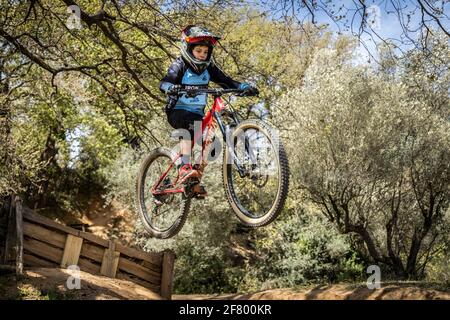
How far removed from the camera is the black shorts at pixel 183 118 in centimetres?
605

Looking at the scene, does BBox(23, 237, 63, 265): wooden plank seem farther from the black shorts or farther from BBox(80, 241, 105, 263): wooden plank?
the black shorts

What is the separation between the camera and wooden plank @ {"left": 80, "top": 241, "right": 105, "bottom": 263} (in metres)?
13.5

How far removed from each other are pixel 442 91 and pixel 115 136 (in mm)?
16178

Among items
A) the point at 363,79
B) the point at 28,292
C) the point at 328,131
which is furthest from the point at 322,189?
the point at 28,292

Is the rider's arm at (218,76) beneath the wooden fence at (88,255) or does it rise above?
above

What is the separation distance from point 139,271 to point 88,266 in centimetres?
166

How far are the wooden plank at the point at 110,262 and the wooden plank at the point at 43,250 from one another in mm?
1289

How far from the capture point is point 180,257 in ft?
75.0

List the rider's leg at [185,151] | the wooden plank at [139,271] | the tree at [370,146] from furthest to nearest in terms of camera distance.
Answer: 1. the tree at [370,146]
2. the wooden plank at [139,271]
3. the rider's leg at [185,151]

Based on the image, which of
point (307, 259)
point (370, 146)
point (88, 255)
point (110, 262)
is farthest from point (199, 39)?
point (307, 259)

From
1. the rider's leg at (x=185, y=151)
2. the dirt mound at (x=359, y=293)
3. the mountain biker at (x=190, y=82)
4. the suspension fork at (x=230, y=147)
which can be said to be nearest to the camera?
the suspension fork at (x=230, y=147)

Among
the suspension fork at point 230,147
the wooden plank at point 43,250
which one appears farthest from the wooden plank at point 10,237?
the suspension fork at point 230,147

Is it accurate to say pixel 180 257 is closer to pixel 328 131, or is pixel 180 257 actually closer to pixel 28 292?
pixel 328 131

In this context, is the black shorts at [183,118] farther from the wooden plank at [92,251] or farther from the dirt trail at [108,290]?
the wooden plank at [92,251]
